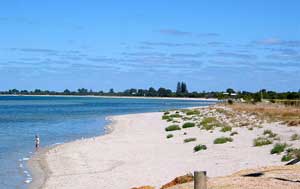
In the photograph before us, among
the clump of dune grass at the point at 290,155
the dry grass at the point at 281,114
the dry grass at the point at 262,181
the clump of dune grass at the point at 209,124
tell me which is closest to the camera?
the dry grass at the point at 262,181

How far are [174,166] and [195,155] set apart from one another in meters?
2.73

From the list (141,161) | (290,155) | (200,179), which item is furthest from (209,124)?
(200,179)

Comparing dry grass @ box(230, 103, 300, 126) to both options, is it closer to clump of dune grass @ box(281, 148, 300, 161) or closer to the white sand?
the white sand

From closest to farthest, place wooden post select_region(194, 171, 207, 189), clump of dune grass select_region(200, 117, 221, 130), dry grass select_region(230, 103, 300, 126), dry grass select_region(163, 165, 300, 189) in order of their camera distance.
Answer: wooden post select_region(194, 171, 207, 189), dry grass select_region(163, 165, 300, 189), clump of dune grass select_region(200, 117, 221, 130), dry grass select_region(230, 103, 300, 126)

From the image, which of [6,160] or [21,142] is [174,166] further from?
[21,142]

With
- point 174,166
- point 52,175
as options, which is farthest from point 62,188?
point 174,166

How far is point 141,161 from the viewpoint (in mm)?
23594

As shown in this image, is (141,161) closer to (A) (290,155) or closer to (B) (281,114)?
(A) (290,155)

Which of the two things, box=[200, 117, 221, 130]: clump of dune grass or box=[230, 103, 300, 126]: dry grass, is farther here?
box=[230, 103, 300, 126]: dry grass

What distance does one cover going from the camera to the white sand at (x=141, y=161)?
18.8m

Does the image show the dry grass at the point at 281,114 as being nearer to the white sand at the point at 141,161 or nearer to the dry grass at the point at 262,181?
the white sand at the point at 141,161

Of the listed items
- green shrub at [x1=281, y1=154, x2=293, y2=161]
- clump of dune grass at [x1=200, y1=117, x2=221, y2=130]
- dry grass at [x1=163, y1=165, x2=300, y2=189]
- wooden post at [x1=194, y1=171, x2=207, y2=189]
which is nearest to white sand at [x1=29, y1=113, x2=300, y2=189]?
green shrub at [x1=281, y1=154, x2=293, y2=161]

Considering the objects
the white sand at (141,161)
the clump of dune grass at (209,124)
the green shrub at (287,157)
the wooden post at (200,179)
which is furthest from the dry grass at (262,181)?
the clump of dune grass at (209,124)

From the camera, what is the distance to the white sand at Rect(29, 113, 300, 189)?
18.8 meters
